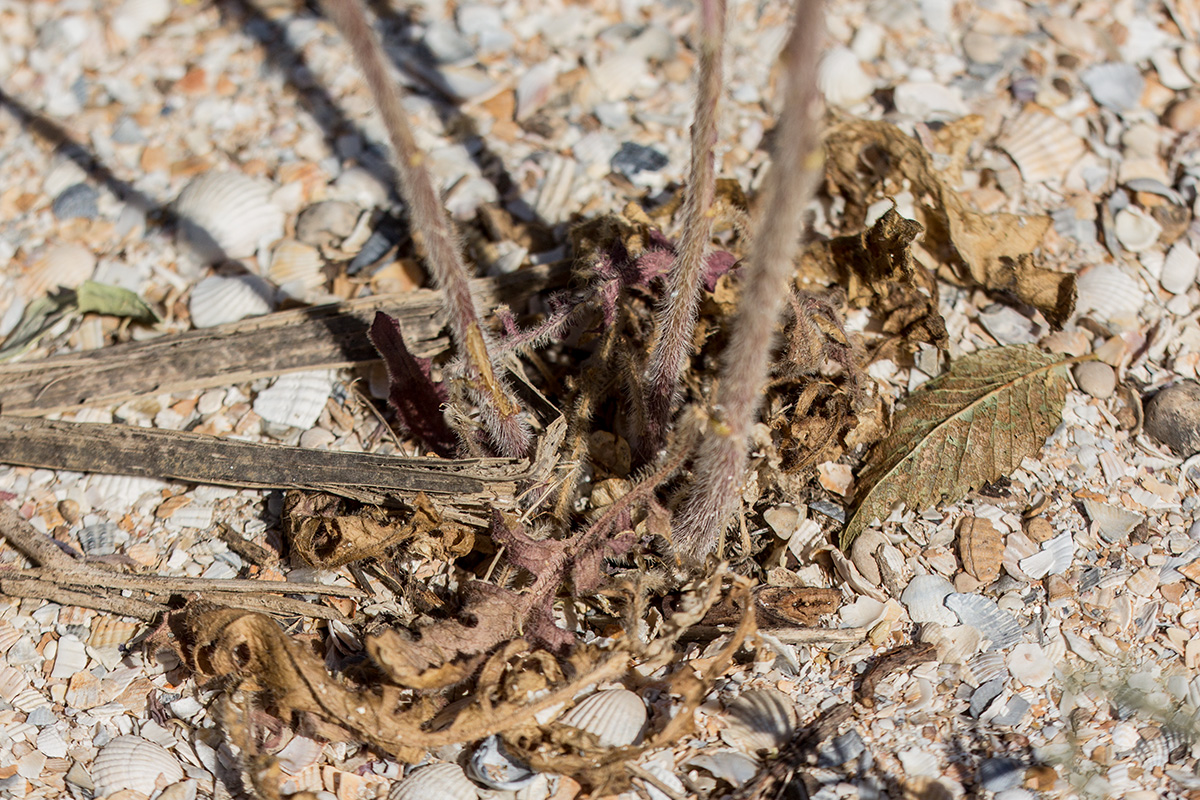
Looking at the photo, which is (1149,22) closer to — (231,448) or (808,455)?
(808,455)

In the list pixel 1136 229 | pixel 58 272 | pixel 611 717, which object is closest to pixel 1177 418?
pixel 1136 229

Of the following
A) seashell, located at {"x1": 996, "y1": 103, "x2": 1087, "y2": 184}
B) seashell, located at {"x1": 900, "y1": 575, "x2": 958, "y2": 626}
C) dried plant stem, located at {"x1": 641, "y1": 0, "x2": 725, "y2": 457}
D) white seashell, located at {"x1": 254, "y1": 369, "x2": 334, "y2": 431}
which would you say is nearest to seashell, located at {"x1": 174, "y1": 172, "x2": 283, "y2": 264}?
white seashell, located at {"x1": 254, "y1": 369, "x2": 334, "y2": 431}

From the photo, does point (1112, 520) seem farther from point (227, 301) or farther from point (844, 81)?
point (227, 301)

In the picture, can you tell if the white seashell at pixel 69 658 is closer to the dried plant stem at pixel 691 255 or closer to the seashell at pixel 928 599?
the dried plant stem at pixel 691 255

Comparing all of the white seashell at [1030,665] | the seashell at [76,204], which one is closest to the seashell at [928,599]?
the white seashell at [1030,665]

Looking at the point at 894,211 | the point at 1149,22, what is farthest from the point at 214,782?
the point at 1149,22

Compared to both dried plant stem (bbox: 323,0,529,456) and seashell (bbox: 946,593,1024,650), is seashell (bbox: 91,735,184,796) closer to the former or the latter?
dried plant stem (bbox: 323,0,529,456)

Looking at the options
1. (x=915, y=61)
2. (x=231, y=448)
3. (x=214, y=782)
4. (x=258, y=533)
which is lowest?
(x=214, y=782)
